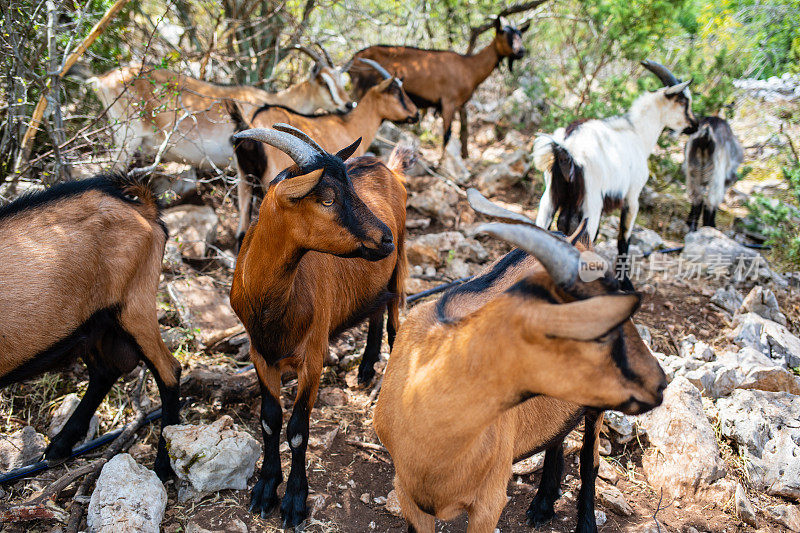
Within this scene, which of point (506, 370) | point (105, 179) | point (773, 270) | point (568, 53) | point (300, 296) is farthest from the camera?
point (568, 53)

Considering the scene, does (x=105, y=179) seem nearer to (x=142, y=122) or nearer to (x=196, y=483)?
(x=196, y=483)

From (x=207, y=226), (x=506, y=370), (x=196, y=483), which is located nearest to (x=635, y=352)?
(x=506, y=370)

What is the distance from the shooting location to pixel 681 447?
3.64 m

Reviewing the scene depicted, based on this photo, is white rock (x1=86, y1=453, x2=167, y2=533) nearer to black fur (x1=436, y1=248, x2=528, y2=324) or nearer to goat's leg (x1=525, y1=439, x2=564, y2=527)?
black fur (x1=436, y1=248, x2=528, y2=324)

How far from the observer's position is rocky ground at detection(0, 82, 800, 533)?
3203 millimetres

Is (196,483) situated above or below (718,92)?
below

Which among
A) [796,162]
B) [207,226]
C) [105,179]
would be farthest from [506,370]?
[796,162]

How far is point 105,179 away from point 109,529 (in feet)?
6.65

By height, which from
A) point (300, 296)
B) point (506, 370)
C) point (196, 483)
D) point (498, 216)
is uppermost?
point (498, 216)

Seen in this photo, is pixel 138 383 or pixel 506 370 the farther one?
pixel 138 383

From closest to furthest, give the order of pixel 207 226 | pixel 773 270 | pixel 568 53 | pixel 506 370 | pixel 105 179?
pixel 506 370 < pixel 105 179 < pixel 207 226 < pixel 773 270 < pixel 568 53

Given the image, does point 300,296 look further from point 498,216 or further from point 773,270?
point 773,270

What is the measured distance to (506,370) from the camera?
1946 millimetres

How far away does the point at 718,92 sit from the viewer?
8.53m
